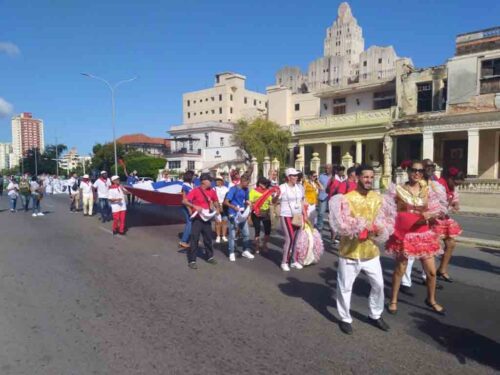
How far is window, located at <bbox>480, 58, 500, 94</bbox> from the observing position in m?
23.2

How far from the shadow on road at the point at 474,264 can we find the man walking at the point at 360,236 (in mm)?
3999

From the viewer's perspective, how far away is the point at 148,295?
18.1 feet

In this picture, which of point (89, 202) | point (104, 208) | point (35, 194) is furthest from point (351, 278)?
point (35, 194)

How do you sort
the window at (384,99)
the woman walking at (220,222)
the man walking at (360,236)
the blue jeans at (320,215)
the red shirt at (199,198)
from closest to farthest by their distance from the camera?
the man walking at (360,236)
the red shirt at (199,198)
the woman walking at (220,222)
the blue jeans at (320,215)
the window at (384,99)

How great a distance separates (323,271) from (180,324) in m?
3.28

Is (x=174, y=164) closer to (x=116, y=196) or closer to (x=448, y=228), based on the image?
(x=116, y=196)

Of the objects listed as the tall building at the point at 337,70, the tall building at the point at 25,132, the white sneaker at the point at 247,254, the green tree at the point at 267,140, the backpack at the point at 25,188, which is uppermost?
the tall building at the point at 337,70

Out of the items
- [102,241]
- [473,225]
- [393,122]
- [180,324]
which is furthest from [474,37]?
[180,324]

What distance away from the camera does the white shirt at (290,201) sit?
7.12m

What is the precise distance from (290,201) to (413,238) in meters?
2.81

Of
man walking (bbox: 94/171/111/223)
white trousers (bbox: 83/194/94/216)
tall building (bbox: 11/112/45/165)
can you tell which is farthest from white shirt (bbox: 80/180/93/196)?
tall building (bbox: 11/112/45/165)

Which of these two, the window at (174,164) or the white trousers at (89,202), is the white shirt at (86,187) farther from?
the window at (174,164)

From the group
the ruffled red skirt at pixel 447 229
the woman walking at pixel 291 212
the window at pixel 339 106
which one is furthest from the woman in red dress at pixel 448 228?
the window at pixel 339 106

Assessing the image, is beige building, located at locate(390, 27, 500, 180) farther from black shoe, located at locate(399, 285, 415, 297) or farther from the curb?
black shoe, located at locate(399, 285, 415, 297)
